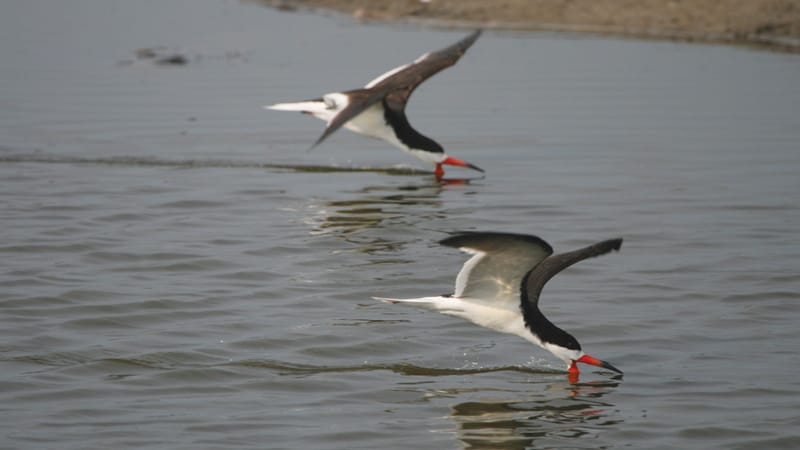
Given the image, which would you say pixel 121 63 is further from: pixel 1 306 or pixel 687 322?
pixel 687 322

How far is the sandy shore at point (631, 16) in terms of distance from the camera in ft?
57.9

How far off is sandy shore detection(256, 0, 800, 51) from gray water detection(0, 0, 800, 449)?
1.03 m

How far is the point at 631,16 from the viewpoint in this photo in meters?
18.9

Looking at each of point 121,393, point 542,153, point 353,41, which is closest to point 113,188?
point 542,153

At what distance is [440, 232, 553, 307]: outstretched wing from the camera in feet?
Answer: 17.7

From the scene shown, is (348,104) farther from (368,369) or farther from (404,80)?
(368,369)

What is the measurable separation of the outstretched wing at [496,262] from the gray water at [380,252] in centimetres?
47

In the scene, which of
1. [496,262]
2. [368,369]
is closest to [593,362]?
[496,262]

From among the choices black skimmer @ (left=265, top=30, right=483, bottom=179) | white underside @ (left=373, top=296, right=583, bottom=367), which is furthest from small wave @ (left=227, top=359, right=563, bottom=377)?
black skimmer @ (left=265, top=30, right=483, bottom=179)

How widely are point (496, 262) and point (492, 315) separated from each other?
478 millimetres

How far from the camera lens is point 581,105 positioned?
14188mm

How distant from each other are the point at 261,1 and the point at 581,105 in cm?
1106

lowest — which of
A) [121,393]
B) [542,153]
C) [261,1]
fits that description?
Result: [121,393]

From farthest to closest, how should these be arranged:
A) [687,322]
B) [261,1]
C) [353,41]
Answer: [261,1], [353,41], [687,322]
